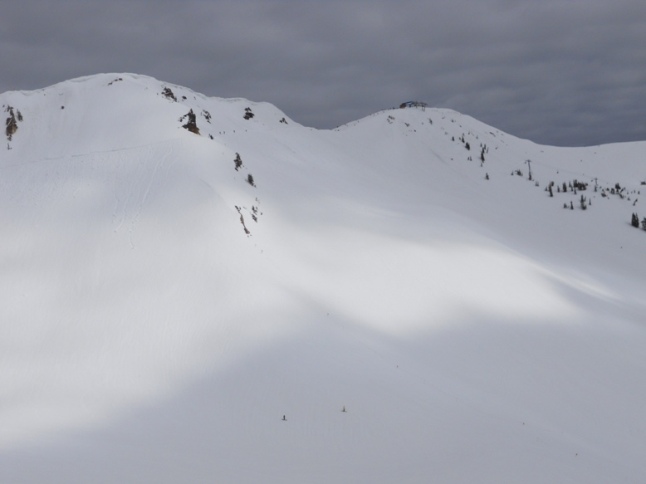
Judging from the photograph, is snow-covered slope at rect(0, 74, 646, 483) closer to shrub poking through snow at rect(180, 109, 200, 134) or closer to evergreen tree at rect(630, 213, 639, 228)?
shrub poking through snow at rect(180, 109, 200, 134)

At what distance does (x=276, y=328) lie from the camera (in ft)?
24.2

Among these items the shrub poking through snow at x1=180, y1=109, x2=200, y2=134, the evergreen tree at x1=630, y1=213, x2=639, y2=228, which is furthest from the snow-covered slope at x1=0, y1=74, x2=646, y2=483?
the evergreen tree at x1=630, y1=213, x2=639, y2=228

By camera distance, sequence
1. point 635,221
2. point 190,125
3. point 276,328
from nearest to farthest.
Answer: point 276,328 → point 190,125 → point 635,221

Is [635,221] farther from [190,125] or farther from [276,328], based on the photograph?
[276,328]

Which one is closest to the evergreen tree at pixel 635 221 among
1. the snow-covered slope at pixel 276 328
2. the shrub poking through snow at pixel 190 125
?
the snow-covered slope at pixel 276 328

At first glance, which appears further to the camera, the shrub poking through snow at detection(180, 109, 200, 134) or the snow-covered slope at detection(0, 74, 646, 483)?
the shrub poking through snow at detection(180, 109, 200, 134)

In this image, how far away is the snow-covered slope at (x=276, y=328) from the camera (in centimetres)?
514

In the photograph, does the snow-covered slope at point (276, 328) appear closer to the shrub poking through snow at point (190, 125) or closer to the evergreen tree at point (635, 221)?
the shrub poking through snow at point (190, 125)

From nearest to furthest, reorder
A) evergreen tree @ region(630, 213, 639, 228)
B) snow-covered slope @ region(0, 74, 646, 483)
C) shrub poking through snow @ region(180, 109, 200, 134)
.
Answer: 1. snow-covered slope @ region(0, 74, 646, 483)
2. shrub poking through snow @ region(180, 109, 200, 134)
3. evergreen tree @ region(630, 213, 639, 228)

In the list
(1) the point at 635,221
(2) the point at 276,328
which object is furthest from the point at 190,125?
(1) the point at 635,221

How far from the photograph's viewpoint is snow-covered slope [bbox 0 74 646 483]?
16.9ft

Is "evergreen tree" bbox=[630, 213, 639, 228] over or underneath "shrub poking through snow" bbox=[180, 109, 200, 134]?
underneath

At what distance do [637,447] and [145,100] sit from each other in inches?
598

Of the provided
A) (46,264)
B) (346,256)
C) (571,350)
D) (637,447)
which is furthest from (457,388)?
(46,264)
